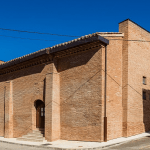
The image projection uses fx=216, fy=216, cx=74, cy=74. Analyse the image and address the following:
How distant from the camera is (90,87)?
1234cm

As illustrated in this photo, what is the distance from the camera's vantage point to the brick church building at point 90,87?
12133 mm

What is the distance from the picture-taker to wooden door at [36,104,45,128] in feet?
48.9

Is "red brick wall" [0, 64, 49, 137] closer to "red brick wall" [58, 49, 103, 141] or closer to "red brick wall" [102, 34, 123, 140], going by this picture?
"red brick wall" [58, 49, 103, 141]

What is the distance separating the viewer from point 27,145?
1238 centimetres

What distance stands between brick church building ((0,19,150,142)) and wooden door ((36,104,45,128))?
1cm

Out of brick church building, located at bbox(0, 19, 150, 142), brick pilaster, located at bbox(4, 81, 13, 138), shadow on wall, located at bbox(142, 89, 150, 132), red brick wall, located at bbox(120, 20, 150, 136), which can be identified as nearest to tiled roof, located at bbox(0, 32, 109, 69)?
brick church building, located at bbox(0, 19, 150, 142)

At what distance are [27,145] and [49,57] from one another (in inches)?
223

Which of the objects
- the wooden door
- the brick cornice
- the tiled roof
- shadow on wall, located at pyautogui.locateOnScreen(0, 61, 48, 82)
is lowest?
the wooden door

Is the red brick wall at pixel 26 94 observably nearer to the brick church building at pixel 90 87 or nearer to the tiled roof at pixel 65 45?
the brick church building at pixel 90 87

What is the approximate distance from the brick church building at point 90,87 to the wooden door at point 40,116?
0.04 feet

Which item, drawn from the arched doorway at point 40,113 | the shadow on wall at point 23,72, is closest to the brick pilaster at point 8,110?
the shadow on wall at point 23,72

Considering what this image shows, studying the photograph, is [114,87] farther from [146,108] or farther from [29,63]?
[29,63]

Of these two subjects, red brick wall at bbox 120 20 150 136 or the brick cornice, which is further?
the brick cornice

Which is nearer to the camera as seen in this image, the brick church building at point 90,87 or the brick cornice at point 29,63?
the brick church building at point 90,87
